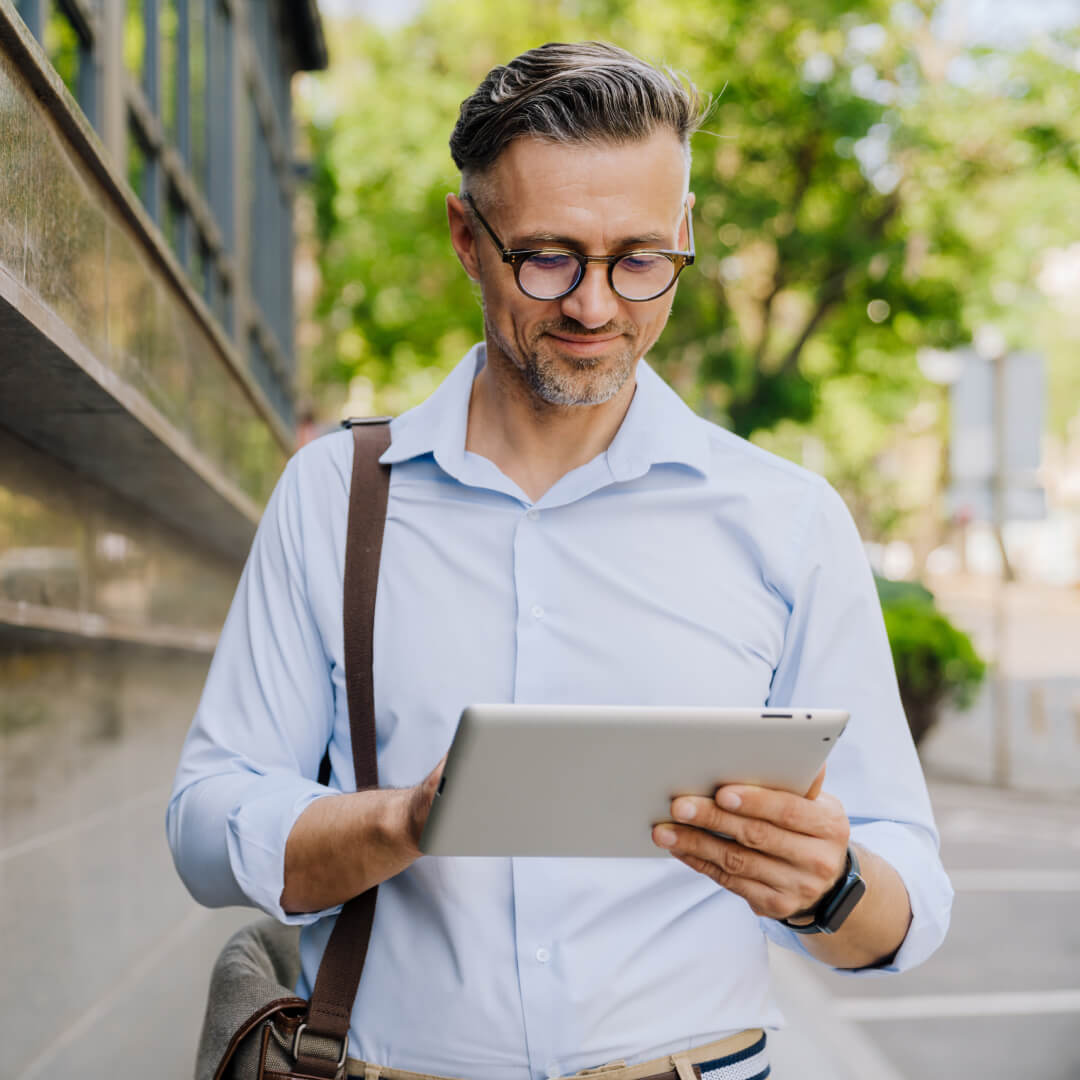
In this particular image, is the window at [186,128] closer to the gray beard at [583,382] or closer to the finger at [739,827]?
the gray beard at [583,382]

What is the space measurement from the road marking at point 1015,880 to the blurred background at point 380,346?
0.03m

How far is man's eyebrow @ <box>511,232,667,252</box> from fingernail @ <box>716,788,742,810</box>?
2.68 ft

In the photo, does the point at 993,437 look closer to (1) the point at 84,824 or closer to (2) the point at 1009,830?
(2) the point at 1009,830

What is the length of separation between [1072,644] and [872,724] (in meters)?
27.1

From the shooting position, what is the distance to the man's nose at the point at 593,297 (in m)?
1.91

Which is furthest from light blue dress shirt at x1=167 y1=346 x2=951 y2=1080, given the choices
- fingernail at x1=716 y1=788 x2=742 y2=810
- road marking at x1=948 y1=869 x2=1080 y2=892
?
road marking at x1=948 y1=869 x2=1080 y2=892

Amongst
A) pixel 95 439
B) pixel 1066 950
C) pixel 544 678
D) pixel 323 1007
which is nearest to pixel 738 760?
pixel 544 678

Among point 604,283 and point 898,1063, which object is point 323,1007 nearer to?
point 604,283

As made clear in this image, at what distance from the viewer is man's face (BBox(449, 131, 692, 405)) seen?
1.91 meters

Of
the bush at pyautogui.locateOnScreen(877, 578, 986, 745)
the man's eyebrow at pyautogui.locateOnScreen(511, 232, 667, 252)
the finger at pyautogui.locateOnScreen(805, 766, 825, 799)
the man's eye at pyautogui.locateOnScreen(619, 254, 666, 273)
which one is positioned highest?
the man's eyebrow at pyautogui.locateOnScreen(511, 232, 667, 252)

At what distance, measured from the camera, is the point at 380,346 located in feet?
64.8

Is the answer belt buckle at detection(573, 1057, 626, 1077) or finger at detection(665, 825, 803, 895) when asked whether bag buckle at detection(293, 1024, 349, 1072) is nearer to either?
belt buckle at detection(573, 1057, 626, 1077)

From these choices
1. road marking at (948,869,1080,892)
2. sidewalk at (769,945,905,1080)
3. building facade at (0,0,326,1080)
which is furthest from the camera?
road marking at (948,869,1080,892)

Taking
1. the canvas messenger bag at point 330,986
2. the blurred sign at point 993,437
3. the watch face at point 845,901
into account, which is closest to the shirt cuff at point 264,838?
the canvas messenger bag at point 330,986
